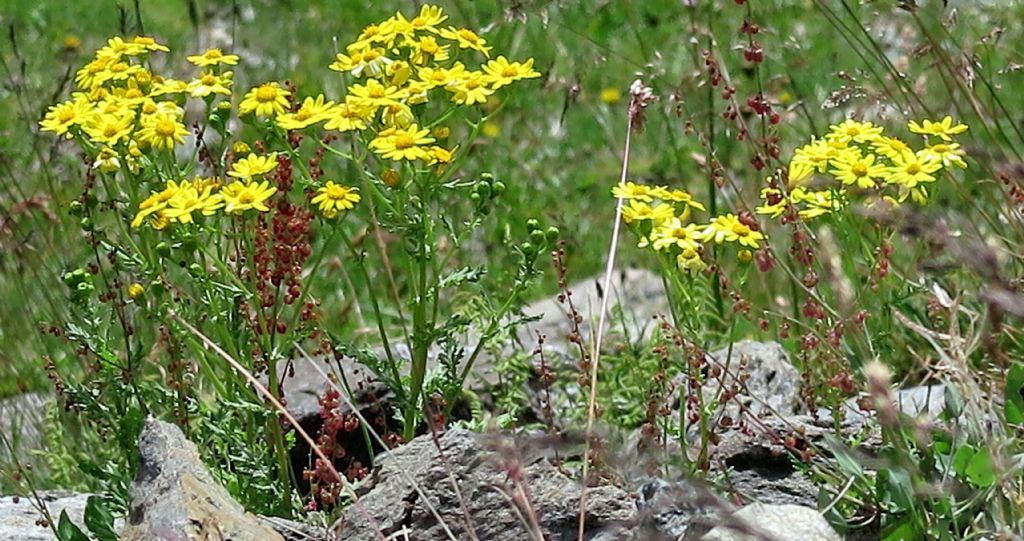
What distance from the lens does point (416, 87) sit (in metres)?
3.01

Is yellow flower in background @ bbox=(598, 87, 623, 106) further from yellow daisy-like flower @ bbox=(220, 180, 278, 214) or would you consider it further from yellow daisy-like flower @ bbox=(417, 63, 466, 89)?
yellow daisy-like flower @ bbox=(220, 180, 278, 214)

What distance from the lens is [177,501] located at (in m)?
2.69

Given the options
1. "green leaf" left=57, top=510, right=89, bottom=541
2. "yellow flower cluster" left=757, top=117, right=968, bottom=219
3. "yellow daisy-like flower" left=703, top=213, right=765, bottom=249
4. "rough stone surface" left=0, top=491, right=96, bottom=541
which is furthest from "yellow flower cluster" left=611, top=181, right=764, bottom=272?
"rough stone surface" left=0, top=491, right=96, bottom=541

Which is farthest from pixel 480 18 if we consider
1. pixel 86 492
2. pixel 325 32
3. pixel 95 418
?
pixel 95 418

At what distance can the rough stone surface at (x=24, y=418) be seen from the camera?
4.26 meters

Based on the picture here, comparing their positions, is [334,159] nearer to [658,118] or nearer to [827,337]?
[658,118]

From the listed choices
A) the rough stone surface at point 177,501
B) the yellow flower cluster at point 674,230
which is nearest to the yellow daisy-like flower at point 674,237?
the yellow flower cluster at point 674,230

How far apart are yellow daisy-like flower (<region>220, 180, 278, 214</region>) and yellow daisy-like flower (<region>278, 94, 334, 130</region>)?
5.0 inches

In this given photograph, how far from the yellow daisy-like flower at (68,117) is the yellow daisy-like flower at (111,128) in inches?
1.3

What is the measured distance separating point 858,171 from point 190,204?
1274 millimetres

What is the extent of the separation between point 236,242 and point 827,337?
1.26 metres

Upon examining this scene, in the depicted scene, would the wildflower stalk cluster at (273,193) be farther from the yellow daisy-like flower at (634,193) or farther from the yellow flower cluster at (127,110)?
the yellow daisy-like flower at (634,193)

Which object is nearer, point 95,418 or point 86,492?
point 95,418

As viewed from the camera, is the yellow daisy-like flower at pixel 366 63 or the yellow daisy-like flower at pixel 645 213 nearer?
the yellow daisy-like flower at pixel 645 213
